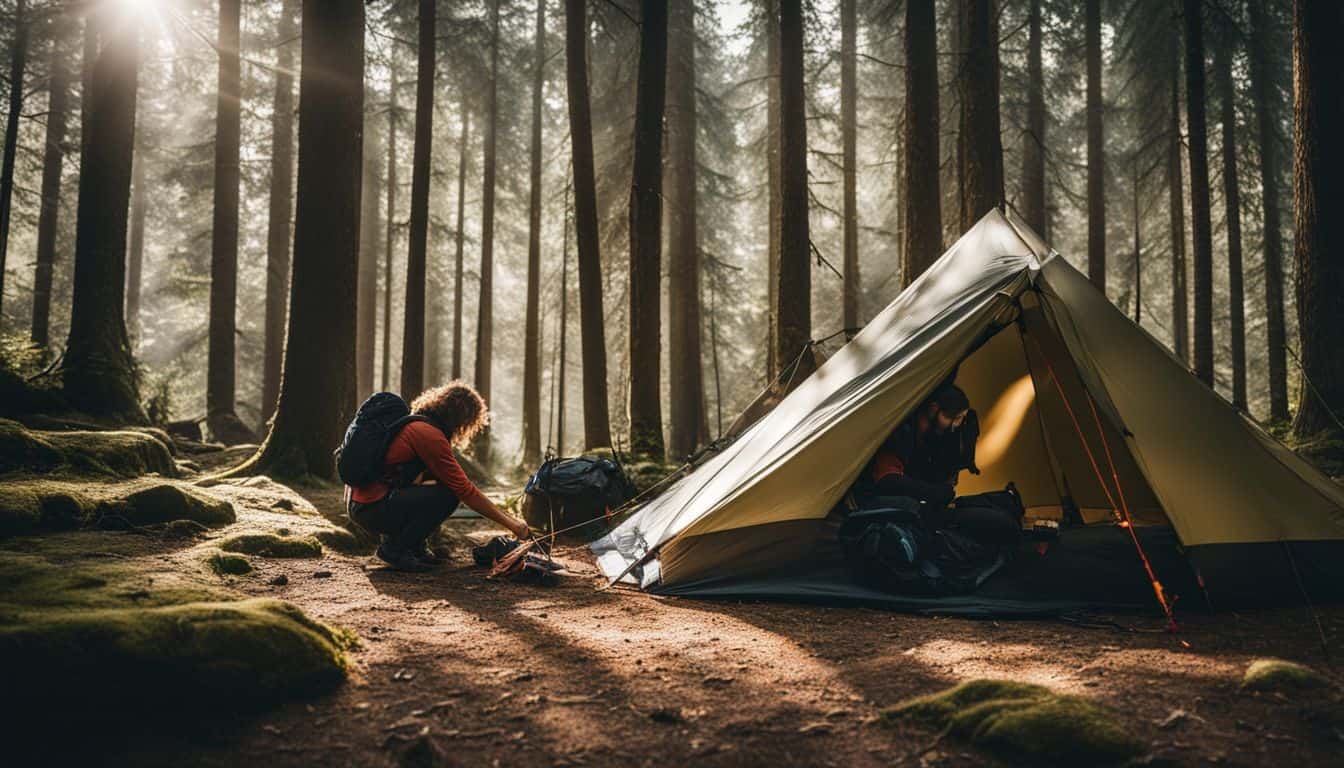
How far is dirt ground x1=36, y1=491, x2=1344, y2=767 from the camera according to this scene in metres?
2.06

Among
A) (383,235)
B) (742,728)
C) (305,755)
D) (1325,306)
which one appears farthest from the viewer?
(383,235)

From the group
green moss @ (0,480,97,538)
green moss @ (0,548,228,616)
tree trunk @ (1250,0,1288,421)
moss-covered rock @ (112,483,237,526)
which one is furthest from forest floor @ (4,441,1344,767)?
tree trunk @ (1250,0,1288,421)

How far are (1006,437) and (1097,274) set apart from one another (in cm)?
952

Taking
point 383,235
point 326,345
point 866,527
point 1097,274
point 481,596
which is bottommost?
point 481,596

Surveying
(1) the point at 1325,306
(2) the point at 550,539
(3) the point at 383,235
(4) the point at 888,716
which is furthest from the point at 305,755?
(3) the point at 383,235

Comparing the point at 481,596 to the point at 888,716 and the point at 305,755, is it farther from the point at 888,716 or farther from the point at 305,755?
the point at 888,716

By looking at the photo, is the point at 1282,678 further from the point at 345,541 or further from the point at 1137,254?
the point at 1137,254

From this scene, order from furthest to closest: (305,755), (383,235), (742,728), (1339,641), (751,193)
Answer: (383,235) → (751,193) → (1339,641) → (742,728) → (305,755)

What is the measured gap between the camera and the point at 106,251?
818 cm

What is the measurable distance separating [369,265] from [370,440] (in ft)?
52.0

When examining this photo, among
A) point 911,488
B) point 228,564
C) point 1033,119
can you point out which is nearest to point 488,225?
point 1033,119

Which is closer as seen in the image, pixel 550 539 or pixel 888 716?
pixel 888 716

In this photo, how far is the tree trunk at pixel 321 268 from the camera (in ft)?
22.9

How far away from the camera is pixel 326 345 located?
277 inches
